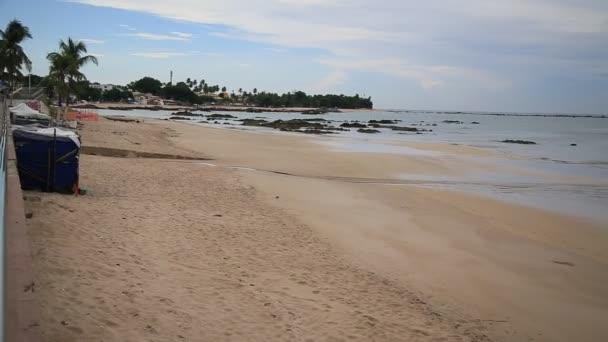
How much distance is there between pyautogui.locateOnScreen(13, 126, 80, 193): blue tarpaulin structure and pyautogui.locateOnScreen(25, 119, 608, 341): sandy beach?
703 mm

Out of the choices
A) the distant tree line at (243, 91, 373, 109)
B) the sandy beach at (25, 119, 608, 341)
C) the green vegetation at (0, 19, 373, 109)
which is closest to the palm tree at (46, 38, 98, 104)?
the green vegetation at (0, 19, 373, 109)

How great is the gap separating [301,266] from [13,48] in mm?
47084

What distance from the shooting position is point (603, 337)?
548 centimetres

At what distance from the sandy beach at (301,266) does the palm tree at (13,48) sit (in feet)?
125

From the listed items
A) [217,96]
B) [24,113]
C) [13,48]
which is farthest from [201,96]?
[24,113]

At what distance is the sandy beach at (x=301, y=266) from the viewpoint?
187 inches

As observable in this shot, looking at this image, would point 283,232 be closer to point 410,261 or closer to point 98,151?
point 410,261

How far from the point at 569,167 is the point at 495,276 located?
20155 mm

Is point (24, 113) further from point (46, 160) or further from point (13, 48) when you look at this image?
point (13, 48)

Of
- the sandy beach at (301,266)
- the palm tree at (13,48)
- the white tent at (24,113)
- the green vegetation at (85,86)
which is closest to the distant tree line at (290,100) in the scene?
the green vegetation at (85,86)

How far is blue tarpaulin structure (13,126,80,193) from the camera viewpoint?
9.48m

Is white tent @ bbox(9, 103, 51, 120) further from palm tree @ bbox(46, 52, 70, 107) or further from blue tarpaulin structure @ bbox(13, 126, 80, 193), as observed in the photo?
palm tree @ bbox(46, 52, 70, 107)

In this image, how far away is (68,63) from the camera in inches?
1369

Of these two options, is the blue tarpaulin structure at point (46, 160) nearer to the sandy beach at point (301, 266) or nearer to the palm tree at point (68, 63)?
the sandy beach at point (301, 266)
